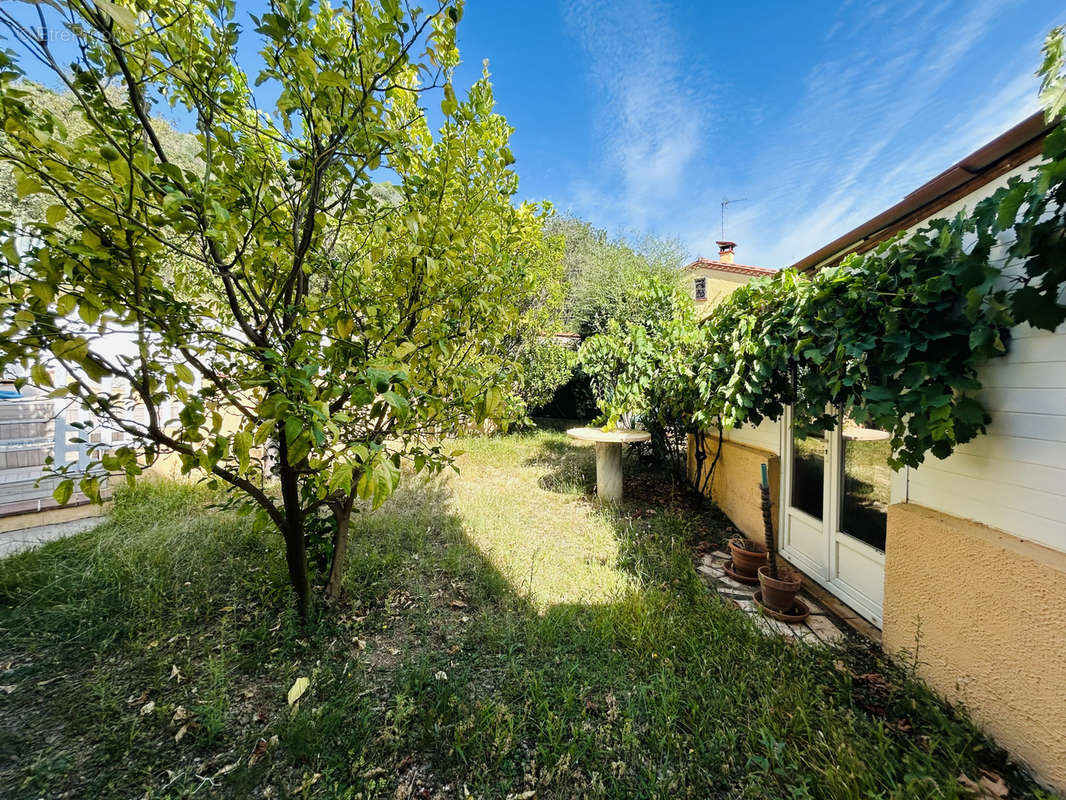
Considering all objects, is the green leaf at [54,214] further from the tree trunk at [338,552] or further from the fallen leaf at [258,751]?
the fallen leaf at [258,751]

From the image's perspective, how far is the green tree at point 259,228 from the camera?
134 cm

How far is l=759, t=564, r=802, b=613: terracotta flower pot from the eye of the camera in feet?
10.1

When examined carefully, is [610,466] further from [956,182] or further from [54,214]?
[54,214]

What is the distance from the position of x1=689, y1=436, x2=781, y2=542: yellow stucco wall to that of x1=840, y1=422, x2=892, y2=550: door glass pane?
2.74 feet

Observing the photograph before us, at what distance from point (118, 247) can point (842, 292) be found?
3.74 m

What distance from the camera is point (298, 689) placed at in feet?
7.20

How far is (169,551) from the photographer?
132 inches

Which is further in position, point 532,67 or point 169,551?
point 532,67

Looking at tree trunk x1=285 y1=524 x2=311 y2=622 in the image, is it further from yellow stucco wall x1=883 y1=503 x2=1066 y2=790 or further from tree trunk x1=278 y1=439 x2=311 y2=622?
yellow stucco wall x1=883 y1=503 x2=1066 y2=790

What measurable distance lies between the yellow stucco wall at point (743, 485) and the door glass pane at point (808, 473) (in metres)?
0.26

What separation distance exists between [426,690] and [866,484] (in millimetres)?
3442

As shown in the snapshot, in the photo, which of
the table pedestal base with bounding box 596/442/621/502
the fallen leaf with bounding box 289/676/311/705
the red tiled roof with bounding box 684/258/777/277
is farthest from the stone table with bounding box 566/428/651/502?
the red tiled roof with bounding box 684/258/777/277

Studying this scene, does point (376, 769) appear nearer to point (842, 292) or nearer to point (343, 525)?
point (343, 525)

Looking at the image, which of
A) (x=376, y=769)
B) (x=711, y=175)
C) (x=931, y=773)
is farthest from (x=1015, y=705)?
(x=711, y=175)
